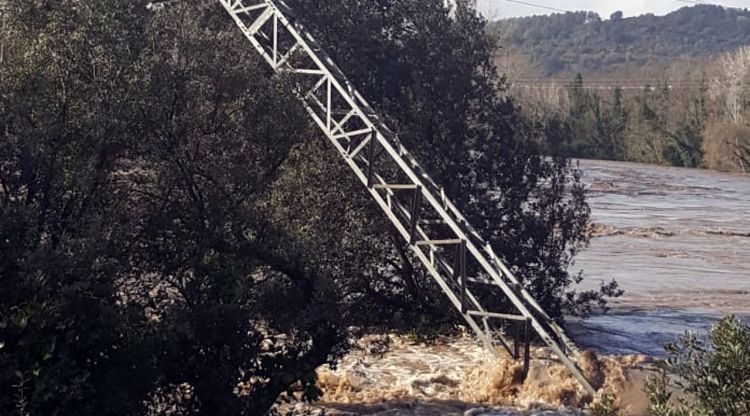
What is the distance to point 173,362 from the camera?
7547 mm

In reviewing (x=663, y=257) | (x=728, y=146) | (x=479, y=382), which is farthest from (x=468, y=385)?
(x=728, y=146)

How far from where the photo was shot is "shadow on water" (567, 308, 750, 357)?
14.9m

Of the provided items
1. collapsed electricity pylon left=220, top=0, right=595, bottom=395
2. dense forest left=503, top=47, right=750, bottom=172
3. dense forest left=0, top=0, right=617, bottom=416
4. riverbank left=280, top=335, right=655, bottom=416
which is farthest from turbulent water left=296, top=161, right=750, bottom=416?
dense forest left=503, top=47, right=750, bottom=172

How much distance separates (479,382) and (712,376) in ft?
21.8

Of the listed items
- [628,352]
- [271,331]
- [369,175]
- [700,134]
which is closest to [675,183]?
[700,134]

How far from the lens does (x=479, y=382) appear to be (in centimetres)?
1161

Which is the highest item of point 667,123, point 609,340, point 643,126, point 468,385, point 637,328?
point 667,123

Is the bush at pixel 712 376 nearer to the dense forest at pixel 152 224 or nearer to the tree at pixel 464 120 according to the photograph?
the dense forest at pixel 152 224

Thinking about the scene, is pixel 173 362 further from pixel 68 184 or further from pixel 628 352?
pixel 628 352

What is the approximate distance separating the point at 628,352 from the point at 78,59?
9492mm

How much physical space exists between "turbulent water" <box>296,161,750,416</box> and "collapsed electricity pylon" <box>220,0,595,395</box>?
0.38 meters

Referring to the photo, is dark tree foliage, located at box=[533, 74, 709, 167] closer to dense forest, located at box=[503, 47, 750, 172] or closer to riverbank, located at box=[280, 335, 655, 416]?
dense forest, located at box=[503, 47, 750, 172]

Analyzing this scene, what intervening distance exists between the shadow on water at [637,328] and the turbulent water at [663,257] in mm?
16

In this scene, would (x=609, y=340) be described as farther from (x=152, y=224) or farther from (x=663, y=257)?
(x=663, y=257)
